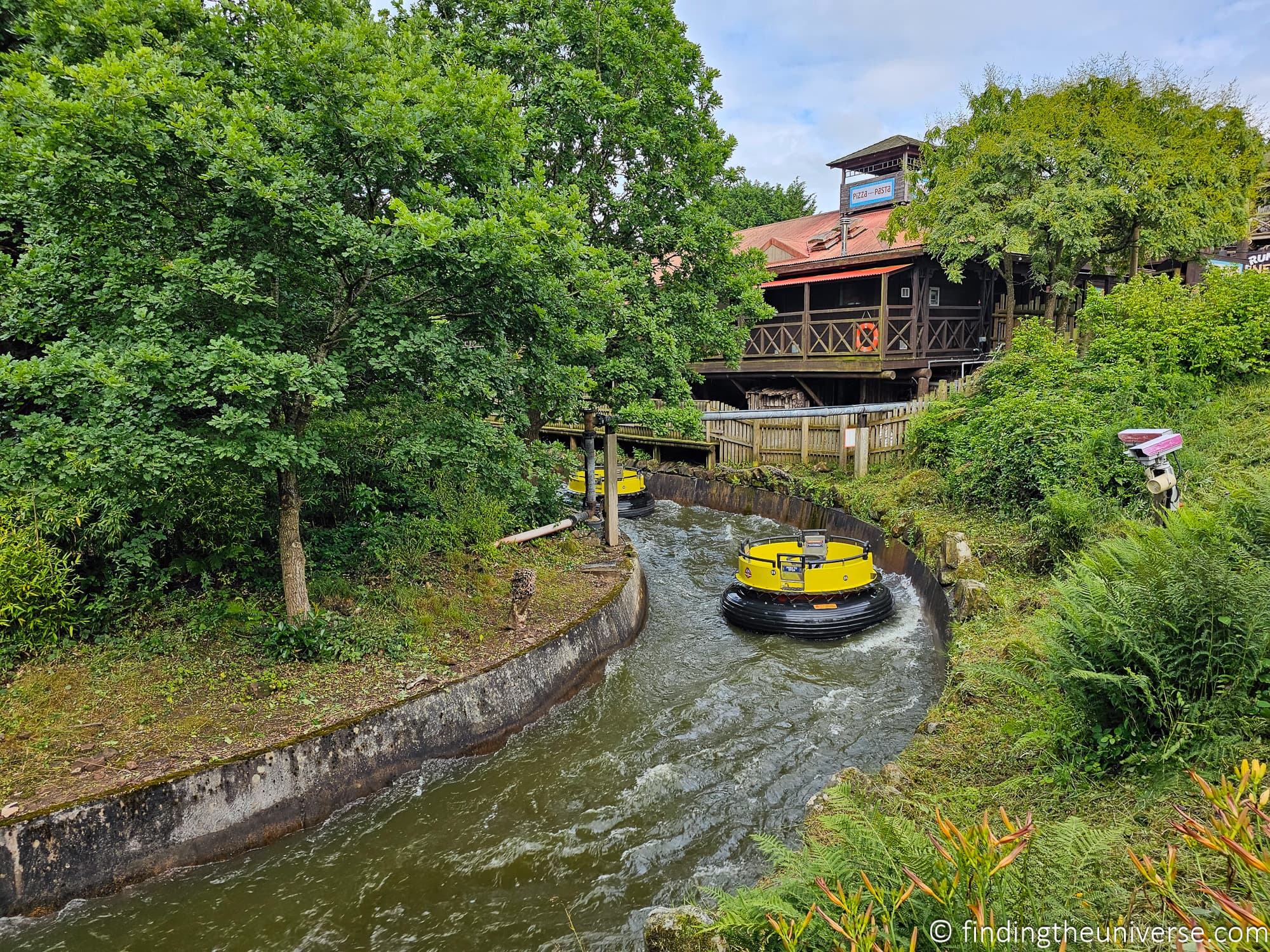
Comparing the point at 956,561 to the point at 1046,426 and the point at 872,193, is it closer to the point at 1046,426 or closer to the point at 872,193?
the point at 1046,426

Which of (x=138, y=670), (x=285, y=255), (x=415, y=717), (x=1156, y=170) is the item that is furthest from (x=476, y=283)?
(x=1156, y=170)

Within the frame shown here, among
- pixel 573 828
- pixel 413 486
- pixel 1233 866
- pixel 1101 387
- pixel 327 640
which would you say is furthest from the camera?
pixel 1101 387

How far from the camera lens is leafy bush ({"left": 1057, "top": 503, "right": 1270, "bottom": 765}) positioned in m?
4.21

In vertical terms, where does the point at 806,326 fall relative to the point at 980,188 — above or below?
below

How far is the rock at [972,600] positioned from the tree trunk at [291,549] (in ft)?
24.6

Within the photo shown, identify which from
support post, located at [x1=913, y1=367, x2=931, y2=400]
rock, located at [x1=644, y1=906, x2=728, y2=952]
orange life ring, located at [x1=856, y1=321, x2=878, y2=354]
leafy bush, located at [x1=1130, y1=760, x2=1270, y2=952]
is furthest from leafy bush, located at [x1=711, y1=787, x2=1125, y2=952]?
orange life ring, located at [x1=856, y1=321, x2=878, y2=354]

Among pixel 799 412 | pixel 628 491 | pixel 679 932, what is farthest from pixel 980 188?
pixel 679 932

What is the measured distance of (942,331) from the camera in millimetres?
19938

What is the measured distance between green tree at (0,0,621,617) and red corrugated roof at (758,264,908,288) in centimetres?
1229

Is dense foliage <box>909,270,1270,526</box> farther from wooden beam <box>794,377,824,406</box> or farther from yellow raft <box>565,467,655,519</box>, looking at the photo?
wooden beam <box>794,377,824,406</box>

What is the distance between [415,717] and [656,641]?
4334 mm

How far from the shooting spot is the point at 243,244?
6.32 metres

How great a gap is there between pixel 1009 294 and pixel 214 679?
2045cm

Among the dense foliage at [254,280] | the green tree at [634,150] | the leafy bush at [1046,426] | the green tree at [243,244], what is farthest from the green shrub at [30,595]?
the leafy bush at [1046,426]
